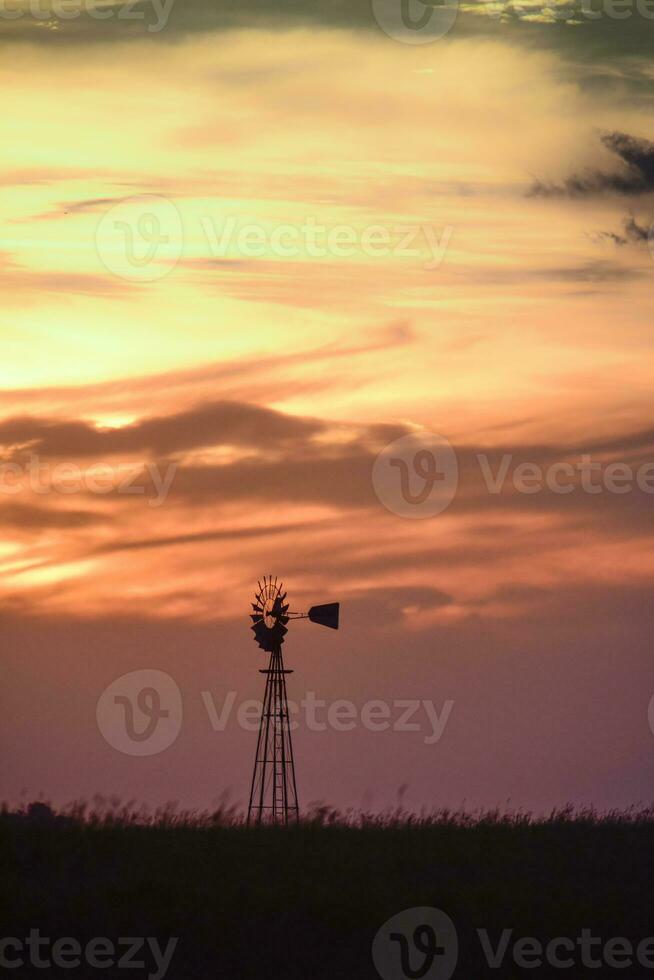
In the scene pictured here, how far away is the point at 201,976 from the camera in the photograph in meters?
17.9

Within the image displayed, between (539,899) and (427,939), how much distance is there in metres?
2.02

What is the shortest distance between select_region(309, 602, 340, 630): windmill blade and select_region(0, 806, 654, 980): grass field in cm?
1515

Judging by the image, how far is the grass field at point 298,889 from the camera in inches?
728
